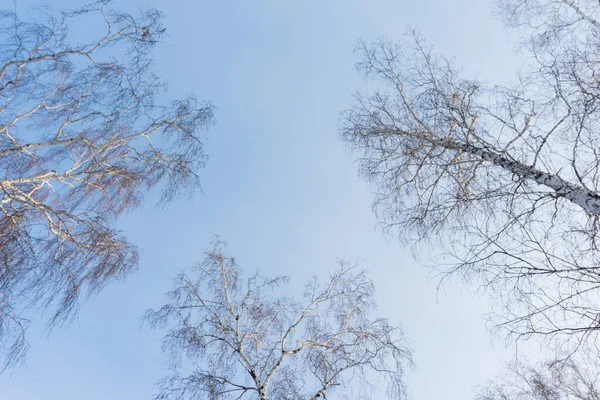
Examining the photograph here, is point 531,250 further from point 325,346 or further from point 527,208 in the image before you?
point 325,346


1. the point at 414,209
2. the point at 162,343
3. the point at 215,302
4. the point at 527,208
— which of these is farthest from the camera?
the point at 215,302

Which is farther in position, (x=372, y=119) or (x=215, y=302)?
(x=215, y=302)

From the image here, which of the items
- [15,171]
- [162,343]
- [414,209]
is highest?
[414,209]

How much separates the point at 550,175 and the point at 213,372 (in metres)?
6.70

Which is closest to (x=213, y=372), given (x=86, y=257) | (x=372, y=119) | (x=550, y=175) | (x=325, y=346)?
(x=325, y=346)

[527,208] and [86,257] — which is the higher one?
[527,208]

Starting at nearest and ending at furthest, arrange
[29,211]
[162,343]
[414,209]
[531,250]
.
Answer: [531,250] < [29,211] < [414,209] < [162,343]

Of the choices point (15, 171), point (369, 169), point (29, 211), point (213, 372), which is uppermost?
point (369, 169)

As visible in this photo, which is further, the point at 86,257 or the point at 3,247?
the point at 86,257

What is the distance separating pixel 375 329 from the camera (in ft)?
27.4

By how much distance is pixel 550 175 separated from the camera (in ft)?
15.2

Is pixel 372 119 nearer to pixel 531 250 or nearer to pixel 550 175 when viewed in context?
pixel 550 175

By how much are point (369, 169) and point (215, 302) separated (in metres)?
4.67

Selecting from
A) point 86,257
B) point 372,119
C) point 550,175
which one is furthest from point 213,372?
point 550,175
